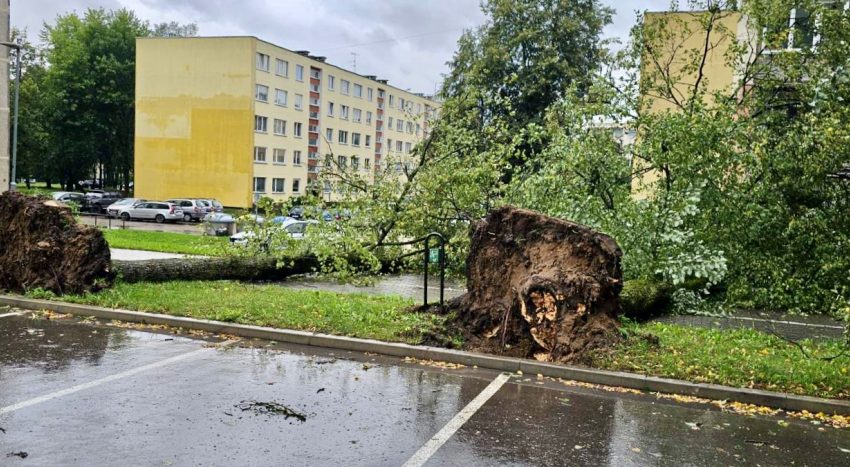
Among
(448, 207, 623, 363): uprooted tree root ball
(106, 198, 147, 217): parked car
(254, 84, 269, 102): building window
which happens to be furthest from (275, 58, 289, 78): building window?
(448, 207, 623, 363): uprooted tree root ball

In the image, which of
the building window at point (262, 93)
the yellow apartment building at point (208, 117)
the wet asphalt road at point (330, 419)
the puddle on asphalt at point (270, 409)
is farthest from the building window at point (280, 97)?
the puddle on asphalt at point (270, 409)

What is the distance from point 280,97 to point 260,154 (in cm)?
593

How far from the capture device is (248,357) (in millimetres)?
7785

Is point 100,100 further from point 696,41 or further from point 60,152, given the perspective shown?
point 696,41

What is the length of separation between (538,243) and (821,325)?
257 inches

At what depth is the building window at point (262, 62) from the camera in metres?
54.2

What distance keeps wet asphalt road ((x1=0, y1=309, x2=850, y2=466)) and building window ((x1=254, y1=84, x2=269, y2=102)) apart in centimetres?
4900

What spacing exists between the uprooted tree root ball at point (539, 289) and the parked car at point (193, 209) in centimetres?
3894

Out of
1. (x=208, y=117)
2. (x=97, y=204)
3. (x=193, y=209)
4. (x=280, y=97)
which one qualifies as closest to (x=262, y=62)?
(x=280, y=97)

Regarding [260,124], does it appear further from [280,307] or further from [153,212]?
[280,307]

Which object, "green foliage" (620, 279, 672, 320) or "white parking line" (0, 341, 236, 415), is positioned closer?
"white parking line" (0, 341, 236, 415)

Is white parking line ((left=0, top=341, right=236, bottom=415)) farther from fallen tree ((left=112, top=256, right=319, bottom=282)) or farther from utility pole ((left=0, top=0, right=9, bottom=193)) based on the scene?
utility pole ((left=0, top=0, right=9, bottom=193))

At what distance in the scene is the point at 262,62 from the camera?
54938mm

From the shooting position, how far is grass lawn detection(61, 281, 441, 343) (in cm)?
884
